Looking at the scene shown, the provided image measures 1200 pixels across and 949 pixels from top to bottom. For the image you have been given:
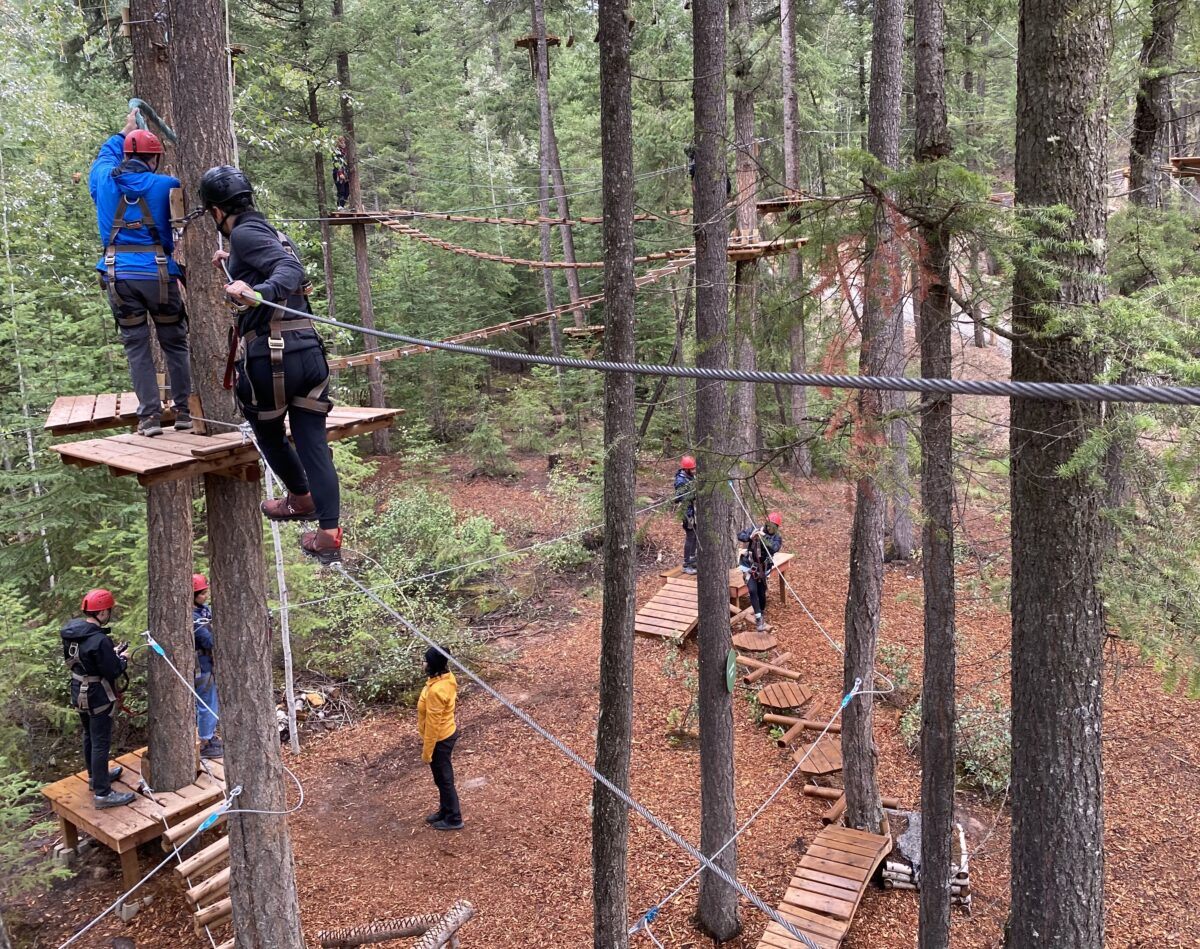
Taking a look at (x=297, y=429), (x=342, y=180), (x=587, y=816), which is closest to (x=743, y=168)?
(x=587, y=816)

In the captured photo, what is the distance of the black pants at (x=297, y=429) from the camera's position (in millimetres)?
3588

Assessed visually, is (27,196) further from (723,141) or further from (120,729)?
(723,141)

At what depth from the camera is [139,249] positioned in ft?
14.6

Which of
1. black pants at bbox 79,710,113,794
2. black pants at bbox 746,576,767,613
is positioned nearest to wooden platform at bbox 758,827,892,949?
black pants at bbox 746,576,767,613

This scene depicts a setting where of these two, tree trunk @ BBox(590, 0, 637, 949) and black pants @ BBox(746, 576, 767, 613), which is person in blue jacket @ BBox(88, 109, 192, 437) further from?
black pants @ BBox(746, 576, 767, 613)

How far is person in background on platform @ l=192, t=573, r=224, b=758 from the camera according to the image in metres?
7.23

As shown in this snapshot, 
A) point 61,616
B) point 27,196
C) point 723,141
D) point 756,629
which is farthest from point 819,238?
point 27,196

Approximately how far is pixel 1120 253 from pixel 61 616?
34.1 feet

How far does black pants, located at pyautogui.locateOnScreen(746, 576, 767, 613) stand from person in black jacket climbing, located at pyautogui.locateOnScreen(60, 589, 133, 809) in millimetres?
7303

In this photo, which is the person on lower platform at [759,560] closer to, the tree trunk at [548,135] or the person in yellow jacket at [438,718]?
the person in yellow jacket at [438,718]

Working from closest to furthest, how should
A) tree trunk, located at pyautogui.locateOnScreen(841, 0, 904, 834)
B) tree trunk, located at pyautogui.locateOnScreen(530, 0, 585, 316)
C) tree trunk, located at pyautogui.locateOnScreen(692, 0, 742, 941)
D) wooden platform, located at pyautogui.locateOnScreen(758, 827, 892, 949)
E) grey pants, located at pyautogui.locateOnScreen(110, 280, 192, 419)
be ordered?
grey pants, located at pyautogui.locateOnScreen(110, 280, 192, 419)
tree trunk, located at pyautogui.locateOnScreen(692, 0, 742, 941)
wooden platform, located at pyautogui.locateOnScreen(758, 827, 892, 949)
tree trunk, located at pyautogui.locateOnScreen(841, 0, 904, 834)
tree trunk, located at pyautogui.locateOnScreen(530, 0, 585, 316)

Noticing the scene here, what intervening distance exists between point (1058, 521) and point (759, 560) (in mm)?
7251

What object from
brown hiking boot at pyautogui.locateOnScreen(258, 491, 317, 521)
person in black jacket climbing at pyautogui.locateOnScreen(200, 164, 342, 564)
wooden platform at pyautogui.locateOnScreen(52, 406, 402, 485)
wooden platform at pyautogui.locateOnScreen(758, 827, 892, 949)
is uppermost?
person in black jacket climbing at pyautogui.locateOnScreen(200, 164, 342, 564)

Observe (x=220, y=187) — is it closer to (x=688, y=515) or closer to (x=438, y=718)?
(x=438, y=718)
